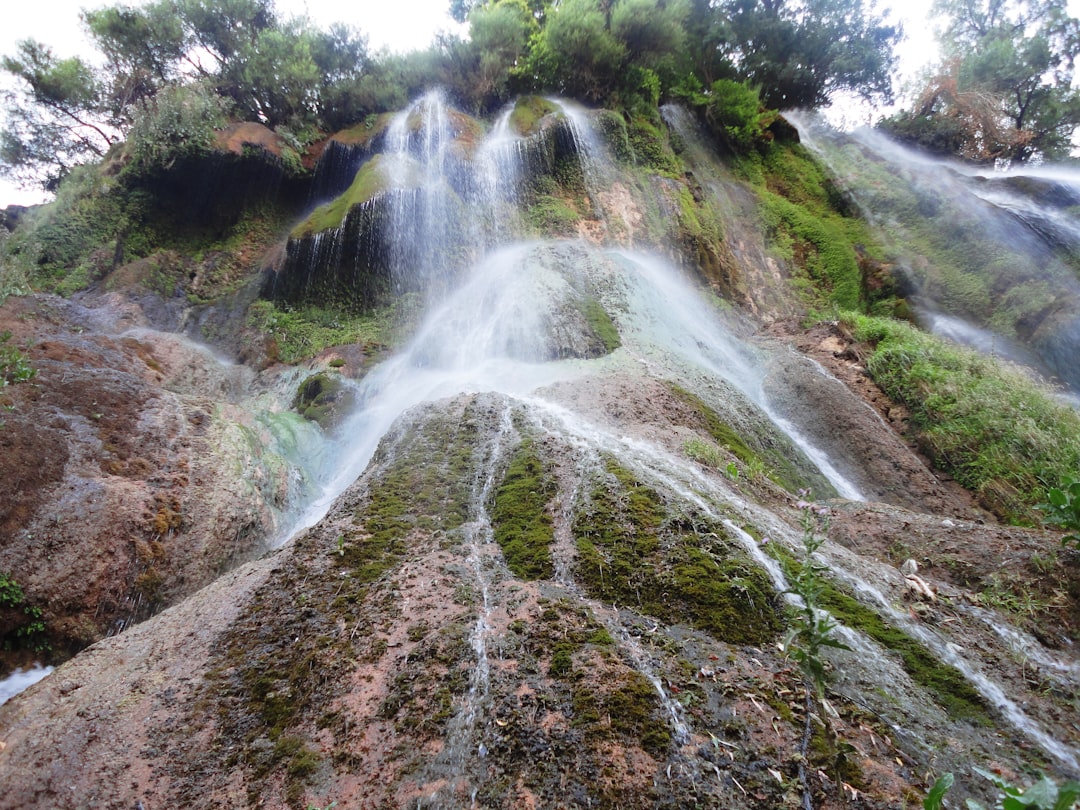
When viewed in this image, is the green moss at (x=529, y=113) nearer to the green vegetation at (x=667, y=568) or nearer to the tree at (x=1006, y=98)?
the green vegetation at (x=667, y=568)

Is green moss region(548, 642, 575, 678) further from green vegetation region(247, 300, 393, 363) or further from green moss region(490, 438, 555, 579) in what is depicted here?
green vegetation region(247, 300, 393, 363)

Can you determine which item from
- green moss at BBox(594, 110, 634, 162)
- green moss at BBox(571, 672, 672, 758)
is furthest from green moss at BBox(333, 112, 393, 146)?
green moss at BBox(571, 672, 672, 758)

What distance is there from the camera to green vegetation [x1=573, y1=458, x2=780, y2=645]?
3.43 metres

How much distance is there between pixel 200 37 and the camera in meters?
17.4

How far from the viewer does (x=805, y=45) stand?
2131cm

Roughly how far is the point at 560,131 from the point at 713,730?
48.6 feet

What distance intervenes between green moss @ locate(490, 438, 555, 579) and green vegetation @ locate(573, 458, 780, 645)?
0.30 metres

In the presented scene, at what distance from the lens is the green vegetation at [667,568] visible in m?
3.43

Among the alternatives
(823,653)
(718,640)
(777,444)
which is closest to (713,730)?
(718,640)

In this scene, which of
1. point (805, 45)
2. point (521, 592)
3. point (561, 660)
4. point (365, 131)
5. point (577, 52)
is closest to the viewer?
→ point (561, 660)

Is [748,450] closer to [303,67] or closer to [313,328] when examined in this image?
[313,328]

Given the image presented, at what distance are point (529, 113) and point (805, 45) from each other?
13392 millimetres

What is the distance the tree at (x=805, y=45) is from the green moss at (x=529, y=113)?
10.1m

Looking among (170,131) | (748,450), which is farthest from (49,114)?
(748,450)
